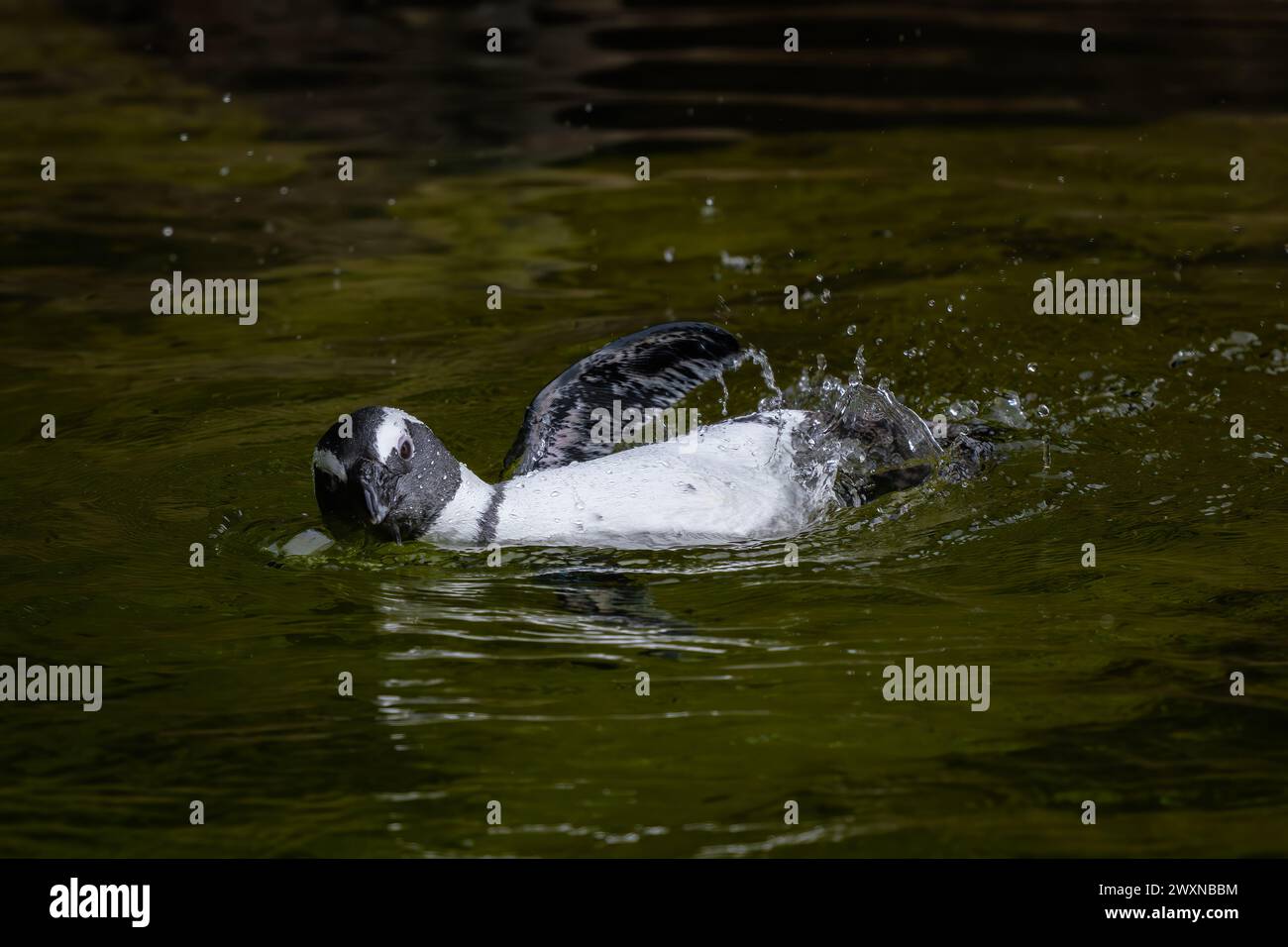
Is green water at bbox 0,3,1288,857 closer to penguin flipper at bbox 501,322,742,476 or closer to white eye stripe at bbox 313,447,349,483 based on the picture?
white eye stripe at bbox 313,447,349,483

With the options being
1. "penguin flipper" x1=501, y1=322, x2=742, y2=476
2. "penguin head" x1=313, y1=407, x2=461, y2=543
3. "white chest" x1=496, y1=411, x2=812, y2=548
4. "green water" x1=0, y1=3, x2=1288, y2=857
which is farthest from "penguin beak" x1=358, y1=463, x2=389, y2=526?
"penguin flipper" x1=501, y1=322, x2=742, y2=476

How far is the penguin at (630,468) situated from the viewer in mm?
5496

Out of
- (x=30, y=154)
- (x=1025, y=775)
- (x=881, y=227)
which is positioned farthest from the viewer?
(x=30, y=154)

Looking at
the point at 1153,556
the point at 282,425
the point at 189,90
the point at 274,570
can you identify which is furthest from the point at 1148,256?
the point at 189,90

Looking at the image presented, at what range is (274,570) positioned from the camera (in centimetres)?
571

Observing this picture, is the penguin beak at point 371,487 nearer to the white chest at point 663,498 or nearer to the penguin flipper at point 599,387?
the white chest at point 663,498

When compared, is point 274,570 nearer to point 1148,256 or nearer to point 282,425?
point 282,425

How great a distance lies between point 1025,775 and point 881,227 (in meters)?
6.75

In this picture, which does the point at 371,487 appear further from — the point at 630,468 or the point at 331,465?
the point at 630,468

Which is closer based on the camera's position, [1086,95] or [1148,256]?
[1148,256]

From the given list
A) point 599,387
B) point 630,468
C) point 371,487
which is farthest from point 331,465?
point 599,387

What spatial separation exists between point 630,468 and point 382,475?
35.7 inches

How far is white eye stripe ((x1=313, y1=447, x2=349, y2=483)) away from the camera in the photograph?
17.7 ft

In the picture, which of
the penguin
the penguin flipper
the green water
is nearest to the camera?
the green water
